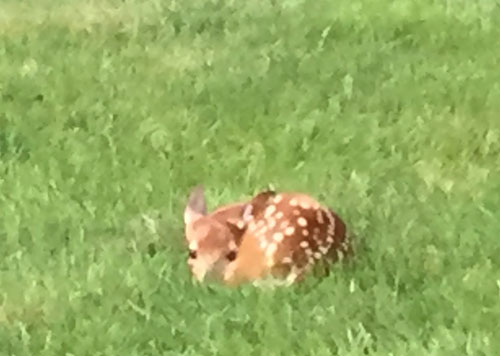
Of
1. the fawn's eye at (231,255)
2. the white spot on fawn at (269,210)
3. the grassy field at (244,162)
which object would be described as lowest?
the grassy field at (244,162)

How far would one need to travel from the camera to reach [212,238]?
3.74 metres

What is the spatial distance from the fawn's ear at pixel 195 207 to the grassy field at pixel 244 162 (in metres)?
0.12

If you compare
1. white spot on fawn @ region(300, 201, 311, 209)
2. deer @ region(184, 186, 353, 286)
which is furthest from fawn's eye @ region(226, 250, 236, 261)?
white spot on fawn @ region(300, 201, 311, 209)

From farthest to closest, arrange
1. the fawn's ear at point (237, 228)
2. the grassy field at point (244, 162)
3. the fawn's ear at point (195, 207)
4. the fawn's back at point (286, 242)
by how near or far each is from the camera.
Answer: the fawn's ear at point (195, 207)
the fawn's ear at point (237, 228)
the fawn's back at point (286, 242)
the grassy field at point (244, 162)

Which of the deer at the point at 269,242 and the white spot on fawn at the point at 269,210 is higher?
the white spot on fawn at the point at 269,210

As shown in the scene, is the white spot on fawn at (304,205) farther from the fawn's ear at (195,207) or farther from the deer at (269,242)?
the fawn's ear at (195,207)

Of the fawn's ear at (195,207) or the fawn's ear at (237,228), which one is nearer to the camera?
the fawn's ear at (237,228)

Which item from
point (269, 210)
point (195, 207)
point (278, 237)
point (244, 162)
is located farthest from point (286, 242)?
point (244, 162)

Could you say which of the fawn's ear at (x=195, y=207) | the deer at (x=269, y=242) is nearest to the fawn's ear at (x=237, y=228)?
the deer at (x=269, y=242)

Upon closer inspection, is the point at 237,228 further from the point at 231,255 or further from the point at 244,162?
the point at 244,162

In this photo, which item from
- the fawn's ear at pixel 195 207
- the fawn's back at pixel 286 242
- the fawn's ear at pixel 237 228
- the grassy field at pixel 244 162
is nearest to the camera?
the grassy field at pixel 244 162

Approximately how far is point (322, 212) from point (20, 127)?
156 centimetres

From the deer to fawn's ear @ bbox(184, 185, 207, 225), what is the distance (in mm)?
47

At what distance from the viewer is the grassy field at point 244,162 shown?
3.49 meters
